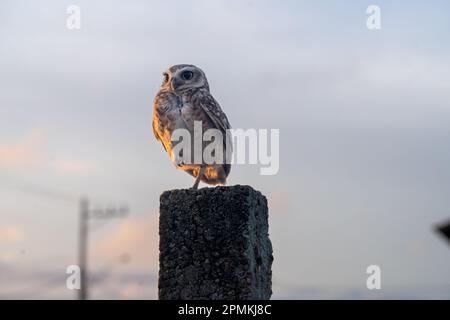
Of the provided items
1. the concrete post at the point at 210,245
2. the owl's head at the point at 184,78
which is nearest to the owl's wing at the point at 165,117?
the owl's head at the point at 184,78

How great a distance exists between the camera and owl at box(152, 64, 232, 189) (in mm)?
6836

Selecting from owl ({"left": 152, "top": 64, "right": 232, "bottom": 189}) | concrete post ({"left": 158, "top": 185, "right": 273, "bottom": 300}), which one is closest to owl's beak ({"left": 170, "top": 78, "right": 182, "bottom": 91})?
owl ({"left": 152, "top": 64, "right": 232, "bottom": 189})

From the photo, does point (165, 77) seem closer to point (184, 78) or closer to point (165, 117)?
point (184, 78)

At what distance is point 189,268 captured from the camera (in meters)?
5.53

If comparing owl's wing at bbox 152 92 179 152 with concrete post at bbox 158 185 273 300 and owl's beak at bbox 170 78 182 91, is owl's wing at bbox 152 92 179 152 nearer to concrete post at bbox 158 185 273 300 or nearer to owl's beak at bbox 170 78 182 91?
owl's beak at bbox 170 78 182 91

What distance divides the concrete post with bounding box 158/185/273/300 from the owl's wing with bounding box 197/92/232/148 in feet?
4.53

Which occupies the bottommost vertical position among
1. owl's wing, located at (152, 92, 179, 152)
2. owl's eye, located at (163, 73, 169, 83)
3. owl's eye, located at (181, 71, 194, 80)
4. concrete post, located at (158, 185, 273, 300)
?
concrete post, located at (158, 185, 273, 300)

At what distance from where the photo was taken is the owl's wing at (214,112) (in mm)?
6922

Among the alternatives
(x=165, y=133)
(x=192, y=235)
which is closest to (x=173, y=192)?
(x=192, y=235)

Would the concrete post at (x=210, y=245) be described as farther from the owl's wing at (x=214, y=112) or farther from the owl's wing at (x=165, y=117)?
the owl's wing at (x=214, y=112)
